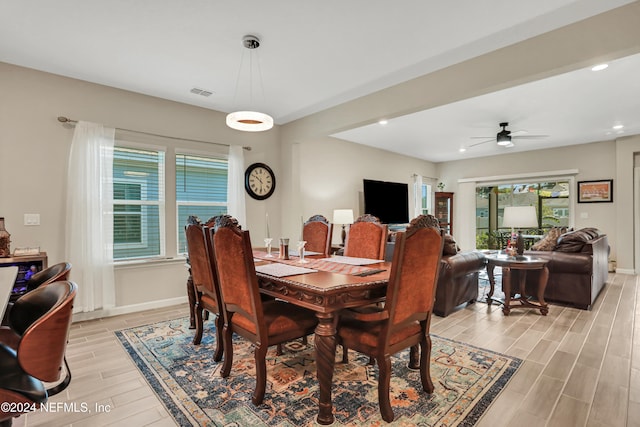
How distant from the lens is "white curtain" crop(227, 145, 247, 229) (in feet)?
15.3

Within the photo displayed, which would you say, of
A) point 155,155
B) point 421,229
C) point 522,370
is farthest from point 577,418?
point 155,155

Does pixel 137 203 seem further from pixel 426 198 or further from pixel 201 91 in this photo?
pixel 426 198

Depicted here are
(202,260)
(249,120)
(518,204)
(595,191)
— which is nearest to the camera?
(202,260)

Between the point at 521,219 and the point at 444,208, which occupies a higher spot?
the point at 444,208

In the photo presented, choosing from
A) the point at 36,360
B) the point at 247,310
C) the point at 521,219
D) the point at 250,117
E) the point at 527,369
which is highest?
the point at 250,117

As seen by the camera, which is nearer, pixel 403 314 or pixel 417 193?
pixel 403 314

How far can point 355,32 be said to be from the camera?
105 inches

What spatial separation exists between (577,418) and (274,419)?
5.75 ft

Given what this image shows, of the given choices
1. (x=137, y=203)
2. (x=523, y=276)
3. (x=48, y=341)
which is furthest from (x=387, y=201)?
(x=48, y=341)

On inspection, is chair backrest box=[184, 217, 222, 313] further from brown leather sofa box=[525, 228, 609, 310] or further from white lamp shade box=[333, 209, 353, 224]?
brown leather sofa box=[525, 228, 609, 310]

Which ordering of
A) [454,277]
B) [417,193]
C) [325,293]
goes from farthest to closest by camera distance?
[417,193] → [454,277] → [325,293]

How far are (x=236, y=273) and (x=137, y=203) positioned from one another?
2.64 meters

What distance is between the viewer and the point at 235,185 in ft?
15.3

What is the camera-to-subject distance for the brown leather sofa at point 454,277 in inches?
142
